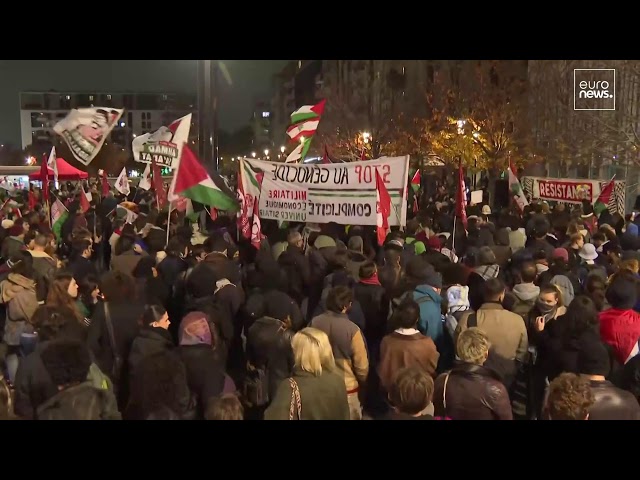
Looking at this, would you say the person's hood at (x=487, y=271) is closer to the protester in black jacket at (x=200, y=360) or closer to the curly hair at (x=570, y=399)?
the protester in black jacket at (x=200, y=360)

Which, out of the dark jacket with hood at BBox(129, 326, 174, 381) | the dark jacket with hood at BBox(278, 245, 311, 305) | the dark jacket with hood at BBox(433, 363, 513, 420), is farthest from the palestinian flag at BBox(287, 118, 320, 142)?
the dark jacket with hood at BBox(433, 363, 513, 420)

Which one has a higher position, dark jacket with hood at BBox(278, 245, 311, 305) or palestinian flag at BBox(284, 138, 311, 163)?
palestinian flag at BBox(284, 138, 311, 163)

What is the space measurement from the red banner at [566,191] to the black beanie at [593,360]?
35.2ft

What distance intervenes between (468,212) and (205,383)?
10881 millimetres

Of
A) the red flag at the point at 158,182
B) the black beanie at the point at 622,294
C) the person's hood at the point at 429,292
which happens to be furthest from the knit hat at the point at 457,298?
the red flag at the point at 158,182

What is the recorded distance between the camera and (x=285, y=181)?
955cm

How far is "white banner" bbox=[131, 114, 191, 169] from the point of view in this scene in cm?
1016

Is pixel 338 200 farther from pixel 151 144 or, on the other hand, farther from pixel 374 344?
pixel 151 144

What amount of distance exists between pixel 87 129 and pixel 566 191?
9.82 m

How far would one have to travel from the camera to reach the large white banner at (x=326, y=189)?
28.6 ft

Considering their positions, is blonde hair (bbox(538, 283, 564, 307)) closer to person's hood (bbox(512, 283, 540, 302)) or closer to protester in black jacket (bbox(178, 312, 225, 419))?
person's hood (bbox(512, 283, 540, 302))

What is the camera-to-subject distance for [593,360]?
4617mm

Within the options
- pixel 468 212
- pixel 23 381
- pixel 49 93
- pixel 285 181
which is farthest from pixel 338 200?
pixel 49 93

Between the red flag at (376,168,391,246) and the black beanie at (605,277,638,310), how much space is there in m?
3.19
